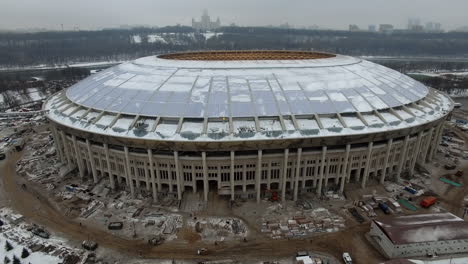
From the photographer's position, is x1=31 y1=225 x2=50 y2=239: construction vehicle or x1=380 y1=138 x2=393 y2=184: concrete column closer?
x1=31 y1=225 x2=50 y2=239: construction vehicle

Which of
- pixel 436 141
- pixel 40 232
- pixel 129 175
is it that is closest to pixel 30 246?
pixel 40 232

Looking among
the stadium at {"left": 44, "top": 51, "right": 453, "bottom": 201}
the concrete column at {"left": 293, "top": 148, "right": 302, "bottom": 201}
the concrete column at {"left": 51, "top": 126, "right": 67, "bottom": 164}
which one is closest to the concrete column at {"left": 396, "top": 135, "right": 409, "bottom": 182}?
the stadium at {"left": 44, "top": 51, "right": 453, "bottom": 201}

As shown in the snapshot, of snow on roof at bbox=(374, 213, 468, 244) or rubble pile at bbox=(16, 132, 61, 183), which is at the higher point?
snow on roof at bbox=(374, 213, 468, 244)

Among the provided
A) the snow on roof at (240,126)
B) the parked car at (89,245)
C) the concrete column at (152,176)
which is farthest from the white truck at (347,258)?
the parked car at (89,245)

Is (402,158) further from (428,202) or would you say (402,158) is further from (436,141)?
(436,141)

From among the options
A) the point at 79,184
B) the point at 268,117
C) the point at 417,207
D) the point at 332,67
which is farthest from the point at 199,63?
the point at 417,207

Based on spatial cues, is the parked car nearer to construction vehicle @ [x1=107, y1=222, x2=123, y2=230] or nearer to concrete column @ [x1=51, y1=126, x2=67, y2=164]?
construction vehicle @ [x1=107, y1=222, x2=123, y2=230]
